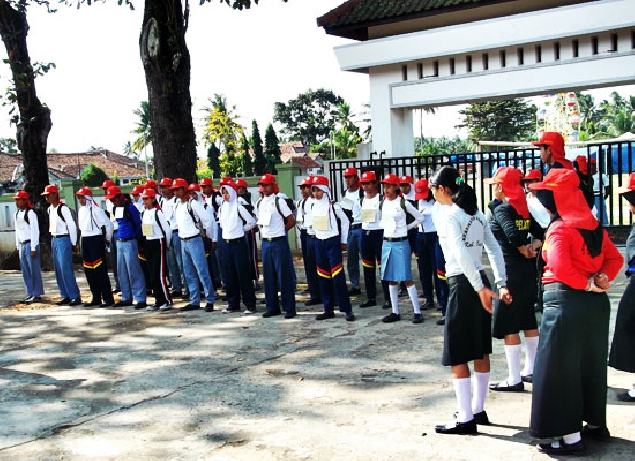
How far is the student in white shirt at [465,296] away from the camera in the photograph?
5.55 metres

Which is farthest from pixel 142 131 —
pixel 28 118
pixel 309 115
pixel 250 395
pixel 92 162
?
pixel 250 395

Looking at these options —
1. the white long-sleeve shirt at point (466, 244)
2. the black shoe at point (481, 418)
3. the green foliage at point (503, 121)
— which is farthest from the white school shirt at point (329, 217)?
the green foliage at point (503, 121)

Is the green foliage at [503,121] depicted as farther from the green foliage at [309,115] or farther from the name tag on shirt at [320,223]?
the name tag on shirt at [320,223]

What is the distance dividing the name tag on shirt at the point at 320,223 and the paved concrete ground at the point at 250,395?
1288 millimetres

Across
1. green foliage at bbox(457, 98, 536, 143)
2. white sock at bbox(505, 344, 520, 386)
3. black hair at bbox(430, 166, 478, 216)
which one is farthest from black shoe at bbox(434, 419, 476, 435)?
green foliage at bbox(457, 98, 536, 143)

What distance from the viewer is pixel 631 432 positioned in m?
5.42

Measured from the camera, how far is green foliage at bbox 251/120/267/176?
67688mm

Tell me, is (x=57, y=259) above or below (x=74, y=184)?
below

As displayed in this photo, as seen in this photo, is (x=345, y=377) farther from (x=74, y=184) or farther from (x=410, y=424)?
(x=74, y=184)

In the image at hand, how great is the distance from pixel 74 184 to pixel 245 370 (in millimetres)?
15040

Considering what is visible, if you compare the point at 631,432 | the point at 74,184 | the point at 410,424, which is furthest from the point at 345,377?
the point at 74,184

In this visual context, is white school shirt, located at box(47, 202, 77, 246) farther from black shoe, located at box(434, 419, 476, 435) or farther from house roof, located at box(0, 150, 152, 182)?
house roof, located at box(0, 150, 152, 182)

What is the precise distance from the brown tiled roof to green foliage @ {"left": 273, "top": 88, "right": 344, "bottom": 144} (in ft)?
283

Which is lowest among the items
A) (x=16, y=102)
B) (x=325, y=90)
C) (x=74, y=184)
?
(x=74, y=184)
